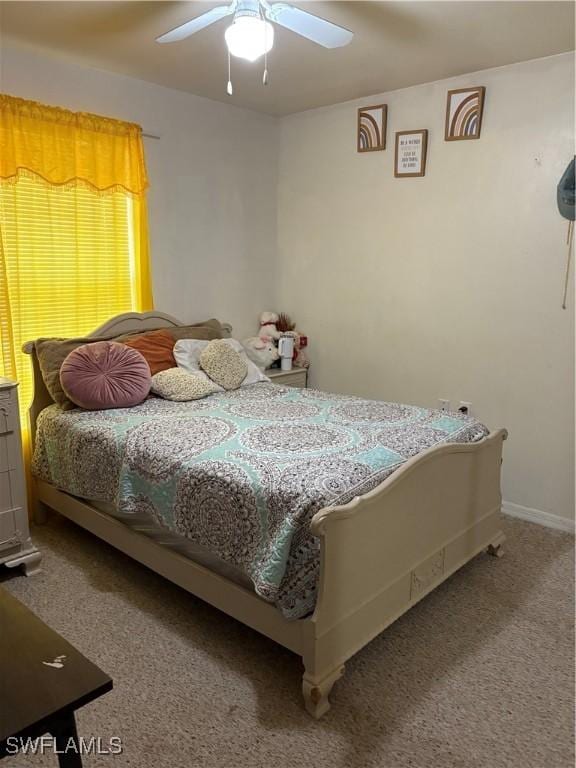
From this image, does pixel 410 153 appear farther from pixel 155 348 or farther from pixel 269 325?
pixel 155 348

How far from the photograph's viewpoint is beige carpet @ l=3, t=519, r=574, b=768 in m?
1.66

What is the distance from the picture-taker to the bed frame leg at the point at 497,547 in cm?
270

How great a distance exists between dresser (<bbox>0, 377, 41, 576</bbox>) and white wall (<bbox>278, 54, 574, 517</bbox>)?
84.3 inches

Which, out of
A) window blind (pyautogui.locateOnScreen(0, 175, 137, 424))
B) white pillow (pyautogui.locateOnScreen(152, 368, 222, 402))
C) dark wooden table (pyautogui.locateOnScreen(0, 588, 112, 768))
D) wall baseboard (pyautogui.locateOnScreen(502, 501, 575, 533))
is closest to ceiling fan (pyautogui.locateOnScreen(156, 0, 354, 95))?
window blind (pyautogui.locateOnScreen(0, 175, 137, 424))

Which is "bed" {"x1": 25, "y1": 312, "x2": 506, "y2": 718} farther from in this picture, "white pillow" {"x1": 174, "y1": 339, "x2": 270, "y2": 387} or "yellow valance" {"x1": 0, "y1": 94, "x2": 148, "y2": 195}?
"yellow valance" {"x1": 0, "y1": 94, "x2": 148, "y2": 195}

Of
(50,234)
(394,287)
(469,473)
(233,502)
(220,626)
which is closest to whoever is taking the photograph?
(233,502)

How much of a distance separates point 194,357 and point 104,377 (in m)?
0.62

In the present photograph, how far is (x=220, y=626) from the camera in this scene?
2.21m

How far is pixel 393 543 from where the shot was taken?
1.99 m

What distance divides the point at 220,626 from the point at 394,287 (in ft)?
7.41

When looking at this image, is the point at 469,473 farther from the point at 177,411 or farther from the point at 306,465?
the point at 177,411

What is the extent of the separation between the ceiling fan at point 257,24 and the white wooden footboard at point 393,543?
5.11ft

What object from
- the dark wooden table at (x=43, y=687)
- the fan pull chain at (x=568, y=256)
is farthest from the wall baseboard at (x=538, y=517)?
the dark wooden table at (x=43, y=687)

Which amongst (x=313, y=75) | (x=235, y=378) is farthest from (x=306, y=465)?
(x=313, y=75)
